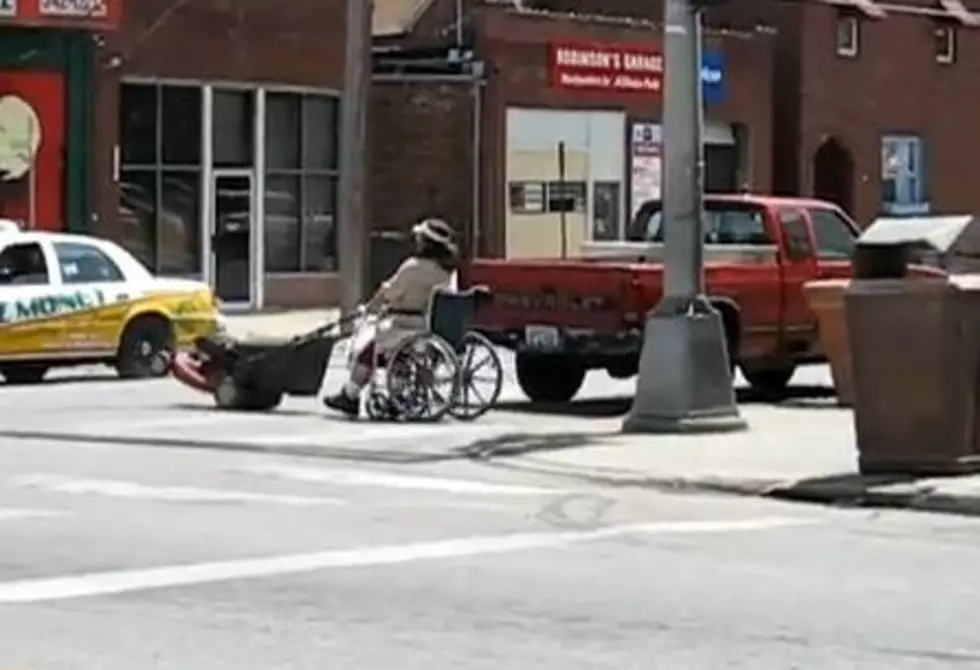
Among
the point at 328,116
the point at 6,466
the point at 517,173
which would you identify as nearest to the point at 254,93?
the point at 328,116

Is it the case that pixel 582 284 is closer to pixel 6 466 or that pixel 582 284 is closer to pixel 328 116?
pixel 6 466

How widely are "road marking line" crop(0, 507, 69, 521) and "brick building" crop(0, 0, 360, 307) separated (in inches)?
795

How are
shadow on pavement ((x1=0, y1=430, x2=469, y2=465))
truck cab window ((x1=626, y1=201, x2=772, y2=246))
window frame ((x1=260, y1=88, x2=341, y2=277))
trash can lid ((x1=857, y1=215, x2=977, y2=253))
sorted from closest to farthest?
trash can lid ((x1=857, y1=215, x2=977, y2=253)), shadow on pavement ((x1=0, y1=430, x2=469, y2=465)), truck cab window ((x1=626, y1=201, x2=772, y2=246)), window frame ((x1=260, y1=88, x2=341, y2=277))

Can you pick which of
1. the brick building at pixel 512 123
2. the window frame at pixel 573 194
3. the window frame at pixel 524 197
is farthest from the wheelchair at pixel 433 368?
the window frame at pixel 573 194

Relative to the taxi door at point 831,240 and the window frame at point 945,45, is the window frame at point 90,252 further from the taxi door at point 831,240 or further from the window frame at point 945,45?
the window frame at point 945,45

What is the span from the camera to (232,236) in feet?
124

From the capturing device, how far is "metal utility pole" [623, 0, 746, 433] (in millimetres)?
19484

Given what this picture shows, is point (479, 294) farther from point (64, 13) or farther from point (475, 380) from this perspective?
point (64, 13)

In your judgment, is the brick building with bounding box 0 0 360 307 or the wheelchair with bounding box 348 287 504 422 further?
the brick building with bounding box 0 0 360 307

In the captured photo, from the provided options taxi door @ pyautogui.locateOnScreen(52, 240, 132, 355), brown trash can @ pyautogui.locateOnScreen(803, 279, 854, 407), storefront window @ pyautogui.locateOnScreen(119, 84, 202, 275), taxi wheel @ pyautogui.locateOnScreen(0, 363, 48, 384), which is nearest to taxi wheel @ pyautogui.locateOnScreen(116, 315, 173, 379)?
taxi door @ pyautogui.locateOnScreen(52, 240, 132, 355)

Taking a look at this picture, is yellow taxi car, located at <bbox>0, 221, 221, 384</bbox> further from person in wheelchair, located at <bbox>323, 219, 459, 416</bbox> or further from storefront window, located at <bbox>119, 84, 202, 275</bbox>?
storefront window, located at <bbox>119, 84, 202, 275</bbox>

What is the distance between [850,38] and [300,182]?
15669 mm

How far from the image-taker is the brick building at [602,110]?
4147cm

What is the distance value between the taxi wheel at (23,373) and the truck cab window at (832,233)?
26.8ft
